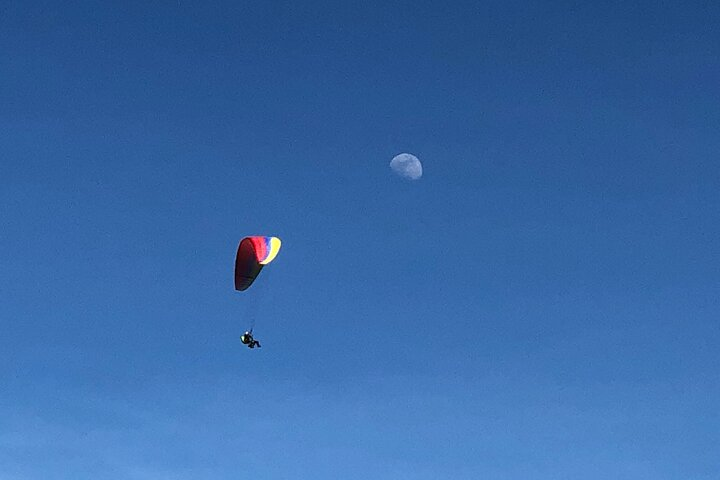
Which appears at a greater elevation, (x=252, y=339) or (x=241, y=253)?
(x=241, y=253)

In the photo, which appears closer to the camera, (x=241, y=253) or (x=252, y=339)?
(x=252, y=339)

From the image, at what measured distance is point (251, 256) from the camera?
87.0 metres

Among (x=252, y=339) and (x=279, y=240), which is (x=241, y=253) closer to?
(x=279, y=240)

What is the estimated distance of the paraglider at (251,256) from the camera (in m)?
86.6

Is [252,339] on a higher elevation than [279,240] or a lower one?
lower

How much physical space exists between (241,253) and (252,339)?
12.9 metres

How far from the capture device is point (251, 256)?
87.0 meters

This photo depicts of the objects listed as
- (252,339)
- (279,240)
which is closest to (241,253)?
(279,240)

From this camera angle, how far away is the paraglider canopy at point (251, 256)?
86.6m

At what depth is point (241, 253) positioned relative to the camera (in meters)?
87.3

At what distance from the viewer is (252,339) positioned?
257 ft

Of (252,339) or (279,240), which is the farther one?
(279,240)

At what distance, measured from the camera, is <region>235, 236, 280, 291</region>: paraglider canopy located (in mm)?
86581

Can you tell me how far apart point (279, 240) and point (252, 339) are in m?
14.7
